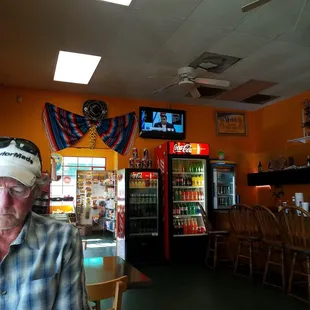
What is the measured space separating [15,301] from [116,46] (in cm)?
412

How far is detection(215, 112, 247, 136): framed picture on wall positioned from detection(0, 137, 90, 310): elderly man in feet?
22.5

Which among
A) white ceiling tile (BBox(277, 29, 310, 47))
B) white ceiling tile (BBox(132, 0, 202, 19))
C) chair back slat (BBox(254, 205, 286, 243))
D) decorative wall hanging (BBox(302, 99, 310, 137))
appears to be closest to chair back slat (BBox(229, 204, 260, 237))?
chair back slat (BBox(254, 205, 286, 243))

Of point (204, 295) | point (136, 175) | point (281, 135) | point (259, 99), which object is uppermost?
point (259, 99)

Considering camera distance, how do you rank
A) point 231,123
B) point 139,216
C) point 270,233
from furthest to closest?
point 231,123 → point 139,216 → point 270,233

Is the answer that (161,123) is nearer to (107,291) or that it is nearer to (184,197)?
(184,197)

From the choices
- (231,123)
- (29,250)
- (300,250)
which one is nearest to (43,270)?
(29,250)

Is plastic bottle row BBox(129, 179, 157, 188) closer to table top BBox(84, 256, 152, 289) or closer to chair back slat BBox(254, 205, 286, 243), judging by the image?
chair back slat BBox(254, 205, 286, 243)

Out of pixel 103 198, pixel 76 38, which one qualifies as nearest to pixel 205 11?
pixel 76 38

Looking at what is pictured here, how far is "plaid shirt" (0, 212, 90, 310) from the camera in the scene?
963 mm

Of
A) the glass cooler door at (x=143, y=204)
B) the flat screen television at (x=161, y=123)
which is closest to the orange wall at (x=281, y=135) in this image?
the flat screen television at (x=161, y=123)

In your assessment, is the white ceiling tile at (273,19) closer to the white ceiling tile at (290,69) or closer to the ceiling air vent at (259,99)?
the white ceiling tile at (290,69)

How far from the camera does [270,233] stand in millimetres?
4691

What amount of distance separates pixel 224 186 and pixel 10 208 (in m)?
6.34

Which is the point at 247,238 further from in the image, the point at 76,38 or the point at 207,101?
the point at 76,38
